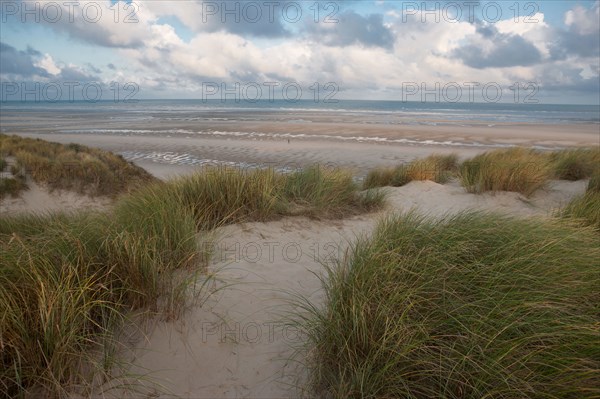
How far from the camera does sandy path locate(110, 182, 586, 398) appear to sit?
2.62 meters

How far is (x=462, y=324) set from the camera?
2.44 meters

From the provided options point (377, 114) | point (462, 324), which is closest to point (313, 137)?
point (462, 324)

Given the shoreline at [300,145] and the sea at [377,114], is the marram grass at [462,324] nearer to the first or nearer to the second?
the shoreline at [300,145]

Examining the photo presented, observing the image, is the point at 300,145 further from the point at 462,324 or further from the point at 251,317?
the point at 462,324

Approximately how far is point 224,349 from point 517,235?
2791 millimetres

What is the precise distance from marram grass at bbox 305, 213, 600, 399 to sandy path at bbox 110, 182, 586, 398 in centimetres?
32

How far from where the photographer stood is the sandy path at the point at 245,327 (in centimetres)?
262

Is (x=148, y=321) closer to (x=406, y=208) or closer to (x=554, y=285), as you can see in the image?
(x=554, y=285)

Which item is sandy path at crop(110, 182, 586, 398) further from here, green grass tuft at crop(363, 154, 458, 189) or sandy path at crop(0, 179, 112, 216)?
sandy path at crop(0, 179, 112, 216)

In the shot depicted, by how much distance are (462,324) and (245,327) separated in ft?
5.31

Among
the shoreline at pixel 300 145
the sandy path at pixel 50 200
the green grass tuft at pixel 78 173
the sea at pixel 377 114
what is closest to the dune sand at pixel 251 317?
the green grass tuft at pixel 78 173

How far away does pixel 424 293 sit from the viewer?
276 cm

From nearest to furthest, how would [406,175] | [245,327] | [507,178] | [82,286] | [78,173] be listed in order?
[82,286] < [245,327] < [507,178] < [406,175] < [78,173]

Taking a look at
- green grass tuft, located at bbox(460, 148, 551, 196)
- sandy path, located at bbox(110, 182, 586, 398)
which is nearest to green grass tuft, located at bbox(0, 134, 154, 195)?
sandy path, located at bbox(110, 182, 586, 398)
